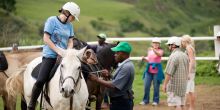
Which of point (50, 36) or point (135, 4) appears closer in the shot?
point (50, 36)

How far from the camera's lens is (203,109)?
13.5m

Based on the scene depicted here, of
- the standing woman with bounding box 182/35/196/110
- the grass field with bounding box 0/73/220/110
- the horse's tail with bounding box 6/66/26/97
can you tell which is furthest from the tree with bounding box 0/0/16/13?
the horse's tail with bounding box 6/66/26/97

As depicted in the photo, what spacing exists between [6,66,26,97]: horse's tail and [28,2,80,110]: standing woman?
48.2 inches

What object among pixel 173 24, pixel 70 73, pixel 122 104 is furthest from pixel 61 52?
pixel 173 24

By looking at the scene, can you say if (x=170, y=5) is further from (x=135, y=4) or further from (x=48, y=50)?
(x=48, y=50)

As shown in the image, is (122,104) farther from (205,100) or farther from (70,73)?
(205,100)

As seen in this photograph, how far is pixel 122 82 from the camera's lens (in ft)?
26.4

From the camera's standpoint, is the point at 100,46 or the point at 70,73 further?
the point at 100,46

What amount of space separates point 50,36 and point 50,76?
652 millimetres

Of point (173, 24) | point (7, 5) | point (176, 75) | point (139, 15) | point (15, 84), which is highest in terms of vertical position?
point (139, 15)

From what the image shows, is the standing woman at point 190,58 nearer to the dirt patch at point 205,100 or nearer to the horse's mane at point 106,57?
the dirt patch at point 205,100

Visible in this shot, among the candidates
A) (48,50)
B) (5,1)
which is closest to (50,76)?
(48,50)

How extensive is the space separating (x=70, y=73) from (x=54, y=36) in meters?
1.12

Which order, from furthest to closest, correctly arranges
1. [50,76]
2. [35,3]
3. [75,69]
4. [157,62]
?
1. [35,3]
2. [157,62]
3. [50,76]
4. [75,69]
